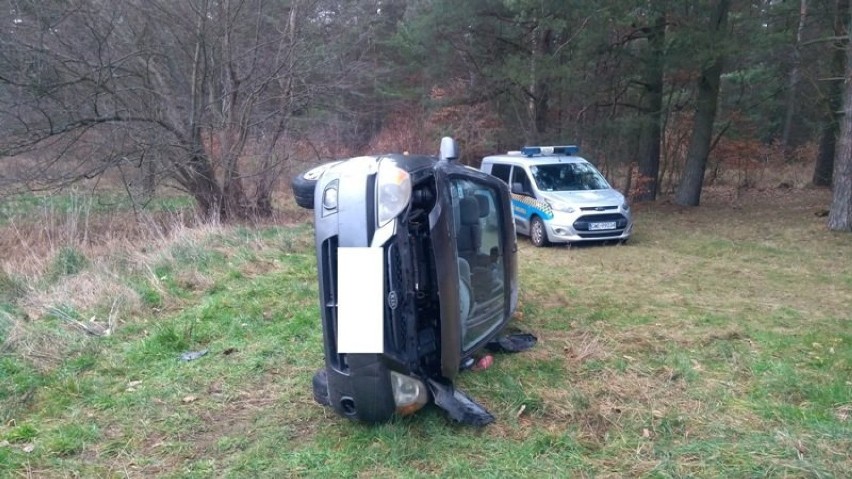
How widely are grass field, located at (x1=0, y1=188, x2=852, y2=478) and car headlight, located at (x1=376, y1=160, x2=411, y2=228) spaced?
1333mm

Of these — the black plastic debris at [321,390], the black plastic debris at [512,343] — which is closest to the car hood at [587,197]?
the black plastic debris at [512,343]

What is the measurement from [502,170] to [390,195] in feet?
34.8

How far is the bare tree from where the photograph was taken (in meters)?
12.3

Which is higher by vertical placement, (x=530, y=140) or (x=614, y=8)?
(x=614, y=8)

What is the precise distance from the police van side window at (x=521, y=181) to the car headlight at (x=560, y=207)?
30.5 inches

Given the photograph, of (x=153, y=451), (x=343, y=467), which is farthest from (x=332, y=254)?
(x=153, y=451)

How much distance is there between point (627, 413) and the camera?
14.4 ft

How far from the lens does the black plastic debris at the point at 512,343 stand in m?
5.71

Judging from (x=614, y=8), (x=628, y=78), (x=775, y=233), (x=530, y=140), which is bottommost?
(x=775, y=233)

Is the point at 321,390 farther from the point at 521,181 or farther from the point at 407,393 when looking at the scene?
the point at 521,181

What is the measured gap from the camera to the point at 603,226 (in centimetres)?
1219

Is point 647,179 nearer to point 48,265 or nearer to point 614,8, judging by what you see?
point 614,8

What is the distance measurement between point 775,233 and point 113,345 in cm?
1254

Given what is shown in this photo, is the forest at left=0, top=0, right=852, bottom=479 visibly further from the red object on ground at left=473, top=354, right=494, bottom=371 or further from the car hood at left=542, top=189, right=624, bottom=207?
the car hood at left=542, top=189, right=624, bottom=207
